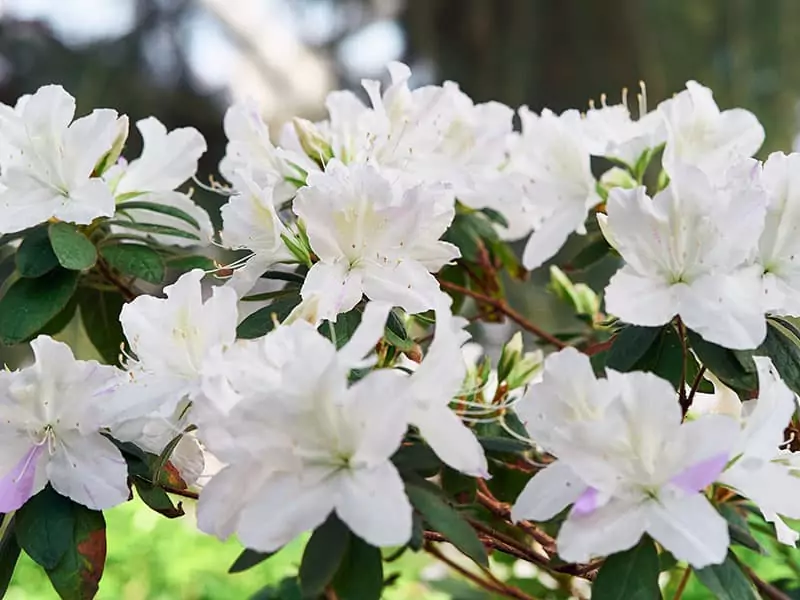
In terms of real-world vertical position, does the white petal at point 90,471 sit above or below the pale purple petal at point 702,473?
below

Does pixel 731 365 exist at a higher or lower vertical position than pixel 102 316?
higher

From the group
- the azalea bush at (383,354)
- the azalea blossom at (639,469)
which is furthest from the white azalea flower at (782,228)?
the azalea blossom at (639,469)

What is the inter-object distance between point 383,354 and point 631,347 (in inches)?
6.5

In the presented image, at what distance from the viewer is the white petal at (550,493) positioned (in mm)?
488

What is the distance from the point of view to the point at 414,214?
21.7 inches

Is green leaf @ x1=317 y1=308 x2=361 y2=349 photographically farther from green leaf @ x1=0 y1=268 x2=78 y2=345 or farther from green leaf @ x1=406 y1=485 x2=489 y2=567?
green leaf @ x1=0 y1=268 x2=78 y2=345

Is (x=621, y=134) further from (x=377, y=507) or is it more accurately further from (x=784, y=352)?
(x=377, y=507)

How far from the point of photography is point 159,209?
0.75 m

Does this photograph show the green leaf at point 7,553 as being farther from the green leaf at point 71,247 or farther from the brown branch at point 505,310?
the brown branch at point 505,310

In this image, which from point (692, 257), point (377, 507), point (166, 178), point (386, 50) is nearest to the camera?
point (377, 507)

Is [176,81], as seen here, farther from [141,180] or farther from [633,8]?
[141,180]

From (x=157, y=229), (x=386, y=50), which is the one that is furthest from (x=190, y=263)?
(x=386, y=50)

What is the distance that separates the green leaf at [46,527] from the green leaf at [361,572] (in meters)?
0.20

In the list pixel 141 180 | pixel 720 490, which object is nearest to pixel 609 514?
pixel 720 490
